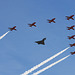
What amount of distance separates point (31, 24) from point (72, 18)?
102 ft

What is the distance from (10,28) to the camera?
158m

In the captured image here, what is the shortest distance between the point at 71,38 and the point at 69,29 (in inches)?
280

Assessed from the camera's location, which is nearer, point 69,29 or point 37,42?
point 37,42

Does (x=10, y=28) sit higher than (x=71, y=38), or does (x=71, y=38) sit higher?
(x=10, y=28)

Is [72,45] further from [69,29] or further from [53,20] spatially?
[53,20]

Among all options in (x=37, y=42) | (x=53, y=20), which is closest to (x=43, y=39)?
(x=37, y=42)

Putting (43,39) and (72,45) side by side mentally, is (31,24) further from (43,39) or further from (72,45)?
(72,45)

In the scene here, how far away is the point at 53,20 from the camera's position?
16188 centimetres

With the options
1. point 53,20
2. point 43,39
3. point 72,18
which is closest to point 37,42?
point 43,39

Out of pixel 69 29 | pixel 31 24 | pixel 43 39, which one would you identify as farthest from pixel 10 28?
pixel 69 29

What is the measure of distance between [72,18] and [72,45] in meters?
20.1

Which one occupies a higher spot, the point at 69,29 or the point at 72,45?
the point at 69,29

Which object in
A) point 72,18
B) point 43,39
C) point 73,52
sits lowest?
point 73,52

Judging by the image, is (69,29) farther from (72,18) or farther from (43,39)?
(43,39)
